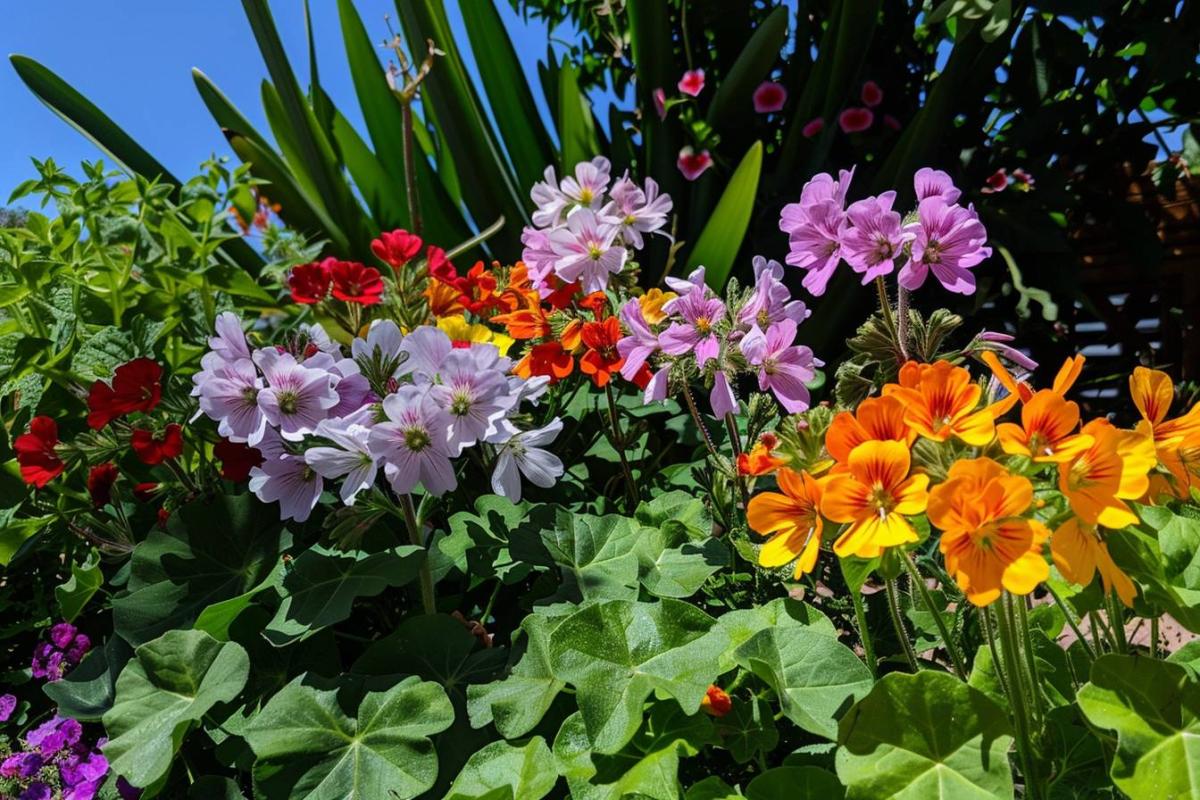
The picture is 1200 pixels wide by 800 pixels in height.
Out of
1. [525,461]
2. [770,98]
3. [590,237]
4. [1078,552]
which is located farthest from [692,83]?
[1078,552]

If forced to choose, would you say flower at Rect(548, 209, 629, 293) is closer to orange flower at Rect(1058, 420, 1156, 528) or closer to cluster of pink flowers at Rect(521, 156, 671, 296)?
cluster of pink flowers at Rect(521, 156, 671, 296)

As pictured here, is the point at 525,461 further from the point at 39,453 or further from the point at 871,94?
the point at 871,94

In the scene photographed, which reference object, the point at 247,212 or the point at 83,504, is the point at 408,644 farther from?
the point at 247,212

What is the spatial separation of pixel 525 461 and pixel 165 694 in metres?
0.43

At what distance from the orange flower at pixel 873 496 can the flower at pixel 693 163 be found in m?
2.08

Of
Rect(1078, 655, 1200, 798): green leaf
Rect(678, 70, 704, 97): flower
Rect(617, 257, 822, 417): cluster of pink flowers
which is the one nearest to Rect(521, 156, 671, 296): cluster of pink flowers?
Rect(617, 257, 822, 417): cluster of pink flowers

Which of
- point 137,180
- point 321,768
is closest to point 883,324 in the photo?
point 321,768

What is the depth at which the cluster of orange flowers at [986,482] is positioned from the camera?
48cm

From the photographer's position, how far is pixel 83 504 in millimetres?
1205

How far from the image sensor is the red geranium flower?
45.8 inches

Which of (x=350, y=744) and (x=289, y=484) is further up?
(x=289, y=484)

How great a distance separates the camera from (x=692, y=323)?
3.16 ft

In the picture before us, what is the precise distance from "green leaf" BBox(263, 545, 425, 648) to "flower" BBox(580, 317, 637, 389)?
1.12 feet

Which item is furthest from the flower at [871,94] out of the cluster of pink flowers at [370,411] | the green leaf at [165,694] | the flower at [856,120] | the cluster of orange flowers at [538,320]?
the green leaf at [165,694]
